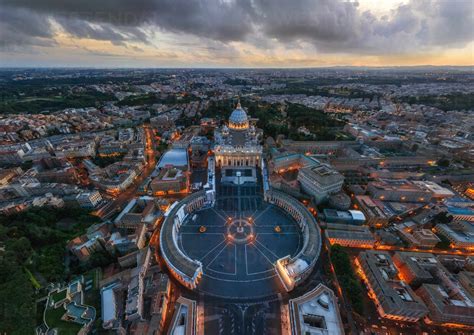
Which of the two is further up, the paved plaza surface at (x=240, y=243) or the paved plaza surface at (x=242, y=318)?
the paved plaza surface at (x=240, y=243)

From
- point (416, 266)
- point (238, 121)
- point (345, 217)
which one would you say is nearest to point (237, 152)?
point (238, 121)

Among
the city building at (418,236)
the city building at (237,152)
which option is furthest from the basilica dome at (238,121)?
the city building at (418,236)

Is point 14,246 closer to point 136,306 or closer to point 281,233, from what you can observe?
point 136,306

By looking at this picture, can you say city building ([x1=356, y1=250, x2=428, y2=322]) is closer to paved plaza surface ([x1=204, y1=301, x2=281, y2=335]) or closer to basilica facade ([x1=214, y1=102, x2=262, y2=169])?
paved plaza surface ([x1=204, y1=301, x2=281, y2=335])

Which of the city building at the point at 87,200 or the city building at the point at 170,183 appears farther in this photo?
the city building at the point at 170,183

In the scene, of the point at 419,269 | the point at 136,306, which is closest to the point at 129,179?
the point at 136,306

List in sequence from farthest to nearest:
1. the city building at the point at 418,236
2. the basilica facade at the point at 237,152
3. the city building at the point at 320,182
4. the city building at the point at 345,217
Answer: the basilica facade at the point at 237,152 → the city building at the point at 320,182 → the city building at the point at 345,217 → the city building at the point at 418,236

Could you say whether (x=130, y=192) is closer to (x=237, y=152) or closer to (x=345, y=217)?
(x=237, y=152)

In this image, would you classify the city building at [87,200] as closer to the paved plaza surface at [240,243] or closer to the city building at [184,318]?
the paved plaza surface at [240,243]
